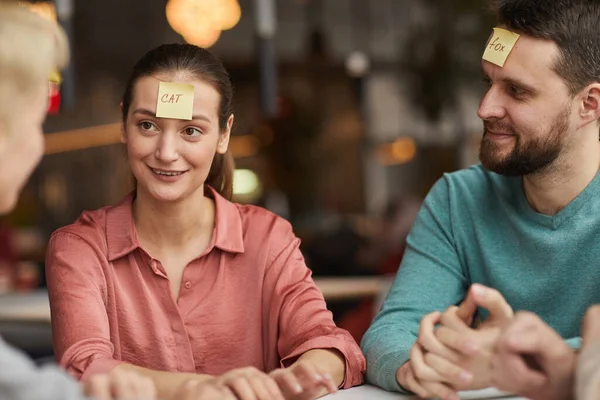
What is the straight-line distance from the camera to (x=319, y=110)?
464 inches

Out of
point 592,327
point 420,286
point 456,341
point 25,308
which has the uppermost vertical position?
point 592,327

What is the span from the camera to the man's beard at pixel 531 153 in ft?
6.46

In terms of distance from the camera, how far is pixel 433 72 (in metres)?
10.3

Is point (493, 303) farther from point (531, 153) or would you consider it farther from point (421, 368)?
point (531, 153)

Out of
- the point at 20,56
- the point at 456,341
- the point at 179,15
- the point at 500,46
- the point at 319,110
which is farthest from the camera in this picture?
the point at 319,110

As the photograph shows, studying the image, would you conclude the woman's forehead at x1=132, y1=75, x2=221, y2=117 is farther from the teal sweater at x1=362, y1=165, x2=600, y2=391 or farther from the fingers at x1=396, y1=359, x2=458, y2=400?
the fingers at x1=396, y1=359, x2=458, y2=400

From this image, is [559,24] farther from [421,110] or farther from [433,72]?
[421,110]

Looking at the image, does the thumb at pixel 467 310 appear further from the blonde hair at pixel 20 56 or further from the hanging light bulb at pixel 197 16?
the hanging light bulb at pixel 197 16

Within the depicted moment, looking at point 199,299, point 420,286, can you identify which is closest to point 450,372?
point 420,286

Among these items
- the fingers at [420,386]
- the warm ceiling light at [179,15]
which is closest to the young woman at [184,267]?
the fingers at [420,386]

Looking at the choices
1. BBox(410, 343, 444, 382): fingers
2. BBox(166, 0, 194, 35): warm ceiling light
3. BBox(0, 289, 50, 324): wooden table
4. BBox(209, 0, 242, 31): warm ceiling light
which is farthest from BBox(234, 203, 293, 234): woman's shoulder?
BBox(209, 0, 242, 31): warm ceiling light

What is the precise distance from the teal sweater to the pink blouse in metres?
0.17

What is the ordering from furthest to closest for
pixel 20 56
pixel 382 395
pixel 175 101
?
pixel 175 101, pixel 382 395, pixel 20 56

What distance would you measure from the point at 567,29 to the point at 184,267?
1.04 metres
